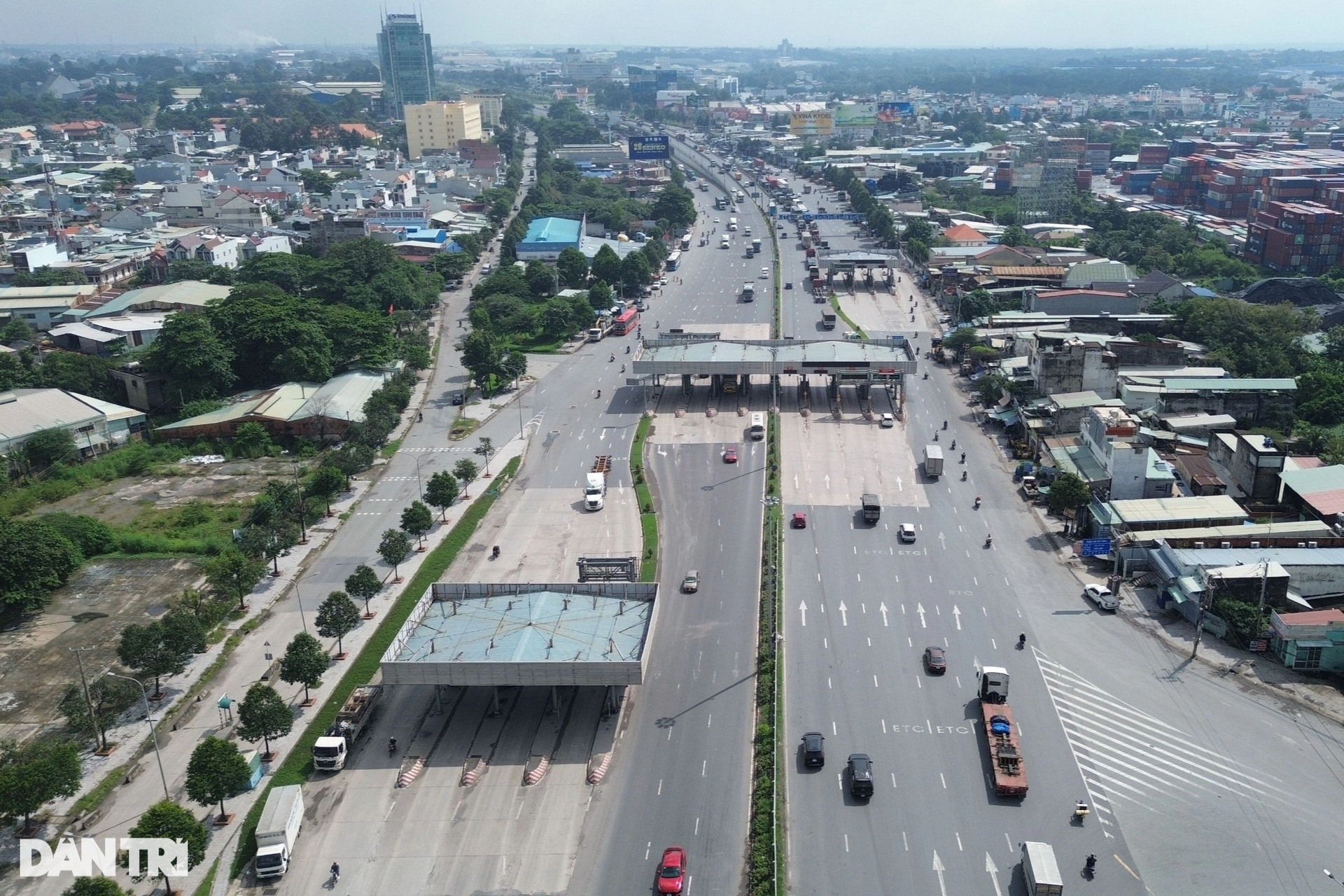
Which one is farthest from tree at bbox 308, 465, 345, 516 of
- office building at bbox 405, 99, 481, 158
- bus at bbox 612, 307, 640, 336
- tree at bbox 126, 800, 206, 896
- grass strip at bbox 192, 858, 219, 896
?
office building at bbox 405, 99, 481, 158

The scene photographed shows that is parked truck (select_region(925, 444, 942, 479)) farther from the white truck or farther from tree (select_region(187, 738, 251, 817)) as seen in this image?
tree (select_region(187, 738, 251, 817))

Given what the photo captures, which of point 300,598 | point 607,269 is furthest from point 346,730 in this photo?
point 607,269

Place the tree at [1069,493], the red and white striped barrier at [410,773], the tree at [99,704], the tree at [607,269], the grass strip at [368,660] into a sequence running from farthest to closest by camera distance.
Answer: the tree at [607,269] → the tree at [1069,493] → the tree at [99,704] → the red and white striped barrier at [410,773] → the grass strip at [368,660]

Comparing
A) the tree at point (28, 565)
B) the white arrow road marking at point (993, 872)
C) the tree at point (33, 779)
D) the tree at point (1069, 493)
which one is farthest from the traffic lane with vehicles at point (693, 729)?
the tree at point (28, 565)

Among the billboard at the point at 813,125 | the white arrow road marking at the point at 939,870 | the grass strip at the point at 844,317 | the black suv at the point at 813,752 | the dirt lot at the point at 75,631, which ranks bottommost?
the dirt lot at the point at 75,631

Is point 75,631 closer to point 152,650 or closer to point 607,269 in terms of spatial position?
point 152,650

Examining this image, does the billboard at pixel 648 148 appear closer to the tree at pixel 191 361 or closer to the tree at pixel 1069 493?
the tree at pixel 191 361

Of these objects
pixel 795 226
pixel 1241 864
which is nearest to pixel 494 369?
pixel 1241 864
